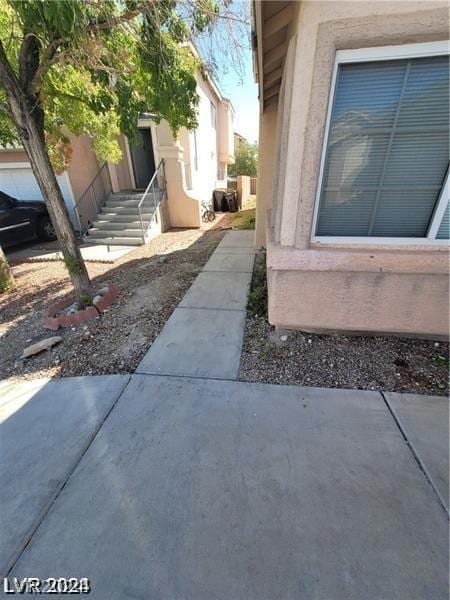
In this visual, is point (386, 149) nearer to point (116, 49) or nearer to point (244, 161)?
point (116, 49)

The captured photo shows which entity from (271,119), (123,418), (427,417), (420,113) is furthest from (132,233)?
(427,417)

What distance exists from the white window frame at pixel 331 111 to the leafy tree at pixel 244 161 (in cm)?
2492

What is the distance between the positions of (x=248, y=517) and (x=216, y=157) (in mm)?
17301

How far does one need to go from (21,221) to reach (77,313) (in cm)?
656

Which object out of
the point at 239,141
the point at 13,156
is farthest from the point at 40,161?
the point at 239,141

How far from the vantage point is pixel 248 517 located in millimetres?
1516

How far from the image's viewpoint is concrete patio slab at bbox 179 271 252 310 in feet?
12.7

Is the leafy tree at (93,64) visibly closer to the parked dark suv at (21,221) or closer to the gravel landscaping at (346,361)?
the gravel landscaping at (346,361)

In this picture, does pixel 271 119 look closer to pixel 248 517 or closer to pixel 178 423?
pixel 178 423

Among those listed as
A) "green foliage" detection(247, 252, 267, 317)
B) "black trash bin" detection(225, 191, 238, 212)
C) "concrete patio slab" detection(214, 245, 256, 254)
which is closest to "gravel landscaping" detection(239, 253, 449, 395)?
"green foliage" detection(247, 252, 267, 317)

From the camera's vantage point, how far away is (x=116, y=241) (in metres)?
8.23

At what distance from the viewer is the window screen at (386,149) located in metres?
2.00

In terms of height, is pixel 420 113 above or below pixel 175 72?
below

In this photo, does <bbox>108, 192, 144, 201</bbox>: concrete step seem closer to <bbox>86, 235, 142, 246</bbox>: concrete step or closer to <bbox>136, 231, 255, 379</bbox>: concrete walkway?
<bbox>86, 235, 142, 246</bbox>: concrete step
